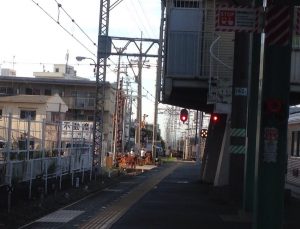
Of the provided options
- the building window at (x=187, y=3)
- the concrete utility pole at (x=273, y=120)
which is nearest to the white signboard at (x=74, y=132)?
the building window at (x=187, y=3)

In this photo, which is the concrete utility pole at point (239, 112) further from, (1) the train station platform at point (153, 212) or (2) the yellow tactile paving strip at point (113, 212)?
(2) the yellow tactile paving strip at point (113, 212)

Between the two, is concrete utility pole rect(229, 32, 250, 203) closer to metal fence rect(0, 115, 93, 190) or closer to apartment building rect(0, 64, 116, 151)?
metal fence rect(0, 115, 93, 190)

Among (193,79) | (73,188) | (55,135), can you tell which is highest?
(193,79)

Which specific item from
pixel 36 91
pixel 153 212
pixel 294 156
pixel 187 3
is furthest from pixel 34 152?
pixel 36 91

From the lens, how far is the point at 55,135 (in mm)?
22938

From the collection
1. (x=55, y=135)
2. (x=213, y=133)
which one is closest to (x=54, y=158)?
(x=55, y=135)

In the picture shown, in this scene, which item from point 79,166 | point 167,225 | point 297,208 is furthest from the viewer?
point 79,166

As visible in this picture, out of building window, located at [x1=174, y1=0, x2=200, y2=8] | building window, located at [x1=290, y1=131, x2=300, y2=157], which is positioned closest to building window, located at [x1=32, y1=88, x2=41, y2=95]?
building window, located at [x1=290, y1=131, x2=300, y2=157]

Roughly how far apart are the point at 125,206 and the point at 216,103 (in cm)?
629

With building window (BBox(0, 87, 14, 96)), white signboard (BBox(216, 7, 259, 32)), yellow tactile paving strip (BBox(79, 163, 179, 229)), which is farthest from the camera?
building window (BBox(0, 87, 14, 96))

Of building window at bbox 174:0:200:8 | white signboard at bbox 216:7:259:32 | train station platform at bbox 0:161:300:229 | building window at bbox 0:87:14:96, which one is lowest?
train station platform at bbox 0:161:300:229

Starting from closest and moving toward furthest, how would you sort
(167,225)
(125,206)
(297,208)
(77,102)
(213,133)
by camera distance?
(167,225) < (125,206) < (297,208) < (213,133) < (77,102)

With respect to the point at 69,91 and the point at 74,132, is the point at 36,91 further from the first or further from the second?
the point at 74,132

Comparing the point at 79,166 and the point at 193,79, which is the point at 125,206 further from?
the point at 79,166
